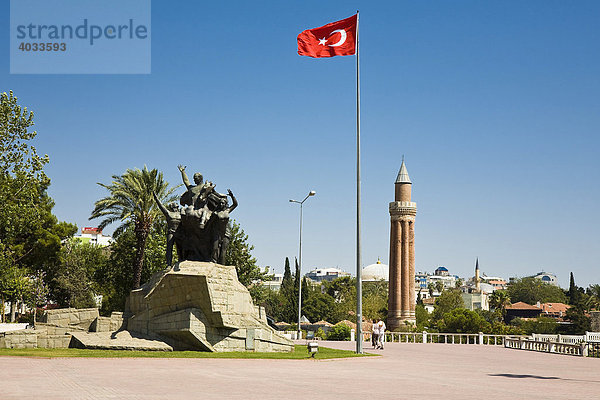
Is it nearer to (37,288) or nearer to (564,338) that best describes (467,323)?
(564,338)

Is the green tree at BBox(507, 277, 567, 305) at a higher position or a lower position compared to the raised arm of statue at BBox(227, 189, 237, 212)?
lower

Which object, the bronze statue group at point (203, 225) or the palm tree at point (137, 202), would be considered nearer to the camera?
the bronze statue group at point (203, 225)

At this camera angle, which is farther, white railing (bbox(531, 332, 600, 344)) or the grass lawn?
white railing (bbox(531, 332, 600, 344))

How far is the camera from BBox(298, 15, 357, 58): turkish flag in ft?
85.7

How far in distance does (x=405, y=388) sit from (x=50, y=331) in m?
17.2

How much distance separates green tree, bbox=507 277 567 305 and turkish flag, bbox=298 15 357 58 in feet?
474

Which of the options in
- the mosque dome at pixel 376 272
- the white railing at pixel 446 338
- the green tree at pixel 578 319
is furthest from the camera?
the mosque dome at pixel 376 272

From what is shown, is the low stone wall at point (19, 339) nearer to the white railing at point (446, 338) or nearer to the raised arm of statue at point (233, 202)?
the raised arm of statue at point (233, 202)

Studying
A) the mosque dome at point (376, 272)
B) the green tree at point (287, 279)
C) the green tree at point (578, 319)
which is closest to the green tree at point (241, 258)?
the green tree at point (287, 279)

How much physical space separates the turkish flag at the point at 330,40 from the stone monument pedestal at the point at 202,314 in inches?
363

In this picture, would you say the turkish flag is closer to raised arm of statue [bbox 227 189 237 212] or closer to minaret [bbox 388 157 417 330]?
raised arm of statue [bbox 227 189 237 212]

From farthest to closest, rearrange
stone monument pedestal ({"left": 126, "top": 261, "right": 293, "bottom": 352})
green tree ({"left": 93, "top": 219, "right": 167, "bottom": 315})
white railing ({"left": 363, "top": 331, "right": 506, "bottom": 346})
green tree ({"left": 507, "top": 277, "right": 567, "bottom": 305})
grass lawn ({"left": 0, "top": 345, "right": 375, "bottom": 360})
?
green tree ({"left": 507, "top": 277, "right": 567, "bottom": 305}), green tree ({"left": 93, "top": 219, "right": 167, "bottom": 315}), white railing ({"left": 363, "top": 331, "right": 506, "bottom": 346}), stone monument pedestal ({"left": 126, "top": 261, "right": 293, "bottom": 352}), grass lawn ({"left": 0, "top": 345, "right": 375, "bottom": 360})

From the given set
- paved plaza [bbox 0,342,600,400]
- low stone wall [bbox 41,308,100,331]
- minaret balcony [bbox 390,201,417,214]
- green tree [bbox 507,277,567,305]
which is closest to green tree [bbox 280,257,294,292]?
minaret balcony [bbox 390,201,417,214]

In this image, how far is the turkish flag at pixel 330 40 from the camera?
26109mm
